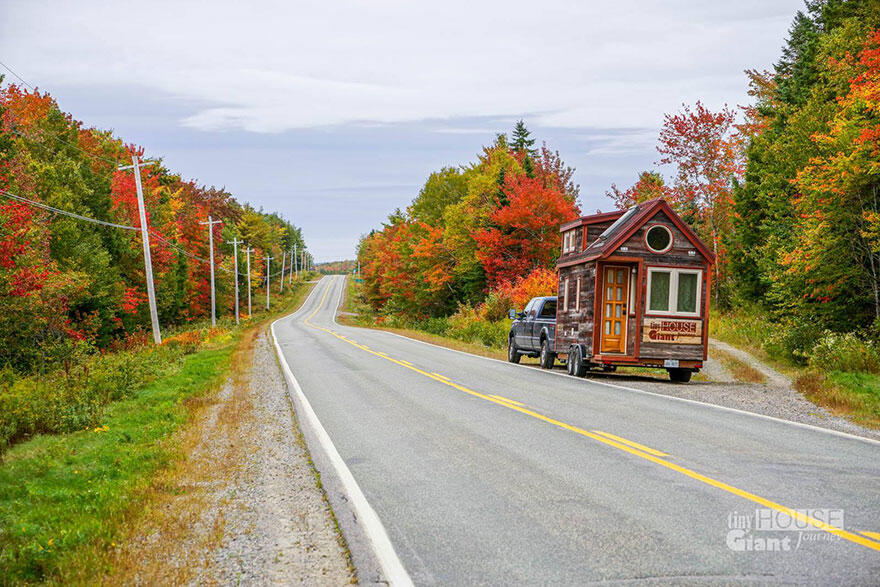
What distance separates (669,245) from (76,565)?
51.8ft

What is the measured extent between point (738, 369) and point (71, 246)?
29435 mm

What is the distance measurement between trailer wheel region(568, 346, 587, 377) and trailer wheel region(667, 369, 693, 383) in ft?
7.41

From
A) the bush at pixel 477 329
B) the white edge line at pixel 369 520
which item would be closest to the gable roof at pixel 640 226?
Answer: the white edge line at pixel 369 520

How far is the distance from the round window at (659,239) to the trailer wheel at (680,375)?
315 cm

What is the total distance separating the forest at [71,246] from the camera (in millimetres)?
24859

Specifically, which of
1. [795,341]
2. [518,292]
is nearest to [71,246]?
[518,292]

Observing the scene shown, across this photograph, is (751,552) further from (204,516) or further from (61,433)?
(61,433)

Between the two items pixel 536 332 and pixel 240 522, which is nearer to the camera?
pixel 240 522

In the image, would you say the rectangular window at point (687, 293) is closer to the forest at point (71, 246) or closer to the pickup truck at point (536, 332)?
the pickup truck at point (536, 332)

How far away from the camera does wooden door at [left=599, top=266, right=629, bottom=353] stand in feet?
60.5

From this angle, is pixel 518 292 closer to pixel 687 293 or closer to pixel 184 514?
pixel 687 293

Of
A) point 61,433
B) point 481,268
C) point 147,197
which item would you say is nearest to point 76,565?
point 61,433

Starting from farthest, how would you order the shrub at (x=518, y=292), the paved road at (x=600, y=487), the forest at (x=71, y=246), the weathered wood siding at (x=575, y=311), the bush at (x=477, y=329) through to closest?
the bush at (x=477, y=329)
the shrub at (x=518, y=292)
the forest at (x=71, y=246)
the weathered wood siding at (x=575, y=311)
the paved road at (x=600, y=487)

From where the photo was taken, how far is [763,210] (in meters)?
30.8
